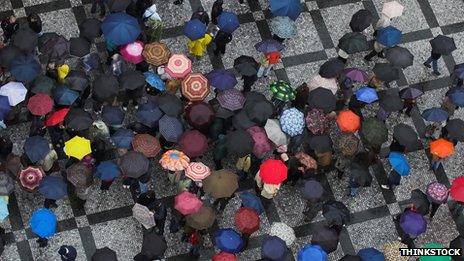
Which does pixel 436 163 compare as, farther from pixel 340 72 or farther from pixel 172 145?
pixel 172 145

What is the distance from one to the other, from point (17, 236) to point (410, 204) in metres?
8.36

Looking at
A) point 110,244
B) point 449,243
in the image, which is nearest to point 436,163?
point 449,243

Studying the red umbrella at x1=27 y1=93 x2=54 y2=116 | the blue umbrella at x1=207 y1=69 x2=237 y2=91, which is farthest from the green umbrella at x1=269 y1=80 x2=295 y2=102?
the red umbrella at x1=27 y1=93 x2=54 y2=116

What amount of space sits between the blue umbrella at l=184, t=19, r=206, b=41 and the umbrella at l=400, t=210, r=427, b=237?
6.08m

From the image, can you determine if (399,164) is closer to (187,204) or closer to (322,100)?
(322,100)

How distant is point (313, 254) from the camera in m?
17.4

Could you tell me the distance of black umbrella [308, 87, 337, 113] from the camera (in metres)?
19.4

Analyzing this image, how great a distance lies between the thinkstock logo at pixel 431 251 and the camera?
18.2 metres

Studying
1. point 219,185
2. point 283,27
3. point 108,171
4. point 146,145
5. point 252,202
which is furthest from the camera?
point 283,27

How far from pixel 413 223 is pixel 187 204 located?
15.4 ft

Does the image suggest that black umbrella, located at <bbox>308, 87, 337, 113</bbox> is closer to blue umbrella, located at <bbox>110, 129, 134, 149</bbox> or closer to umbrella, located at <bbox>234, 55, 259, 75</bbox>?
umbrella, located at <bbox>234, 55, 259, 75</bbox>

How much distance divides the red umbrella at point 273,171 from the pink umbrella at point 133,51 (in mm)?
3844

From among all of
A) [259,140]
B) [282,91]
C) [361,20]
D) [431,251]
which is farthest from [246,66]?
[431,251]

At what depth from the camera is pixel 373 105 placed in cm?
2138
